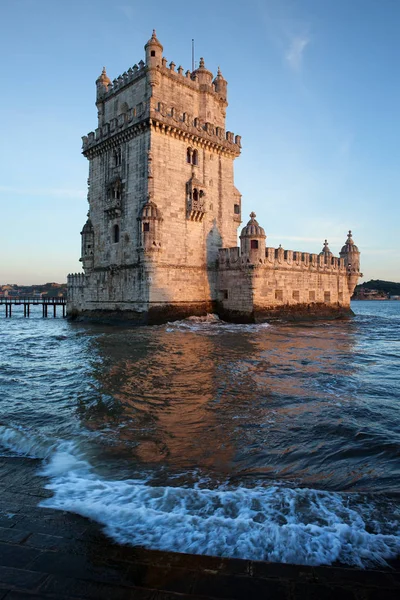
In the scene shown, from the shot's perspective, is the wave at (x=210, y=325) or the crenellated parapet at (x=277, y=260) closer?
the wave at (x=210, y=325)

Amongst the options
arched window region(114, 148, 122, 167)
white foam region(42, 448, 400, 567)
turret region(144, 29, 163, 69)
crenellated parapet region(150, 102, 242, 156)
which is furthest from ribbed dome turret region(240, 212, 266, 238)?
white foam region(42, 448, 400, 567)

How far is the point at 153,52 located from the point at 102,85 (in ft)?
21.9

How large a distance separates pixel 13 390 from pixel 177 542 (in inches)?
270

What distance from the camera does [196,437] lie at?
18.6ft

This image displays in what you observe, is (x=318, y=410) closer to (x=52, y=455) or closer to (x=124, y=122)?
(x=52, y=455)

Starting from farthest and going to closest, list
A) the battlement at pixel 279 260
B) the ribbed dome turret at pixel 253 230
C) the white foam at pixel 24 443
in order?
the battlement at pixel 279 260 < the ribbed dome turret at pixel 253 230 < the white foam at pixel 24 443

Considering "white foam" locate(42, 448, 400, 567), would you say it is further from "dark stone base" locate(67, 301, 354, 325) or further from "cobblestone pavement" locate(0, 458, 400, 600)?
"dark stone base" locate(67, 301, 354, 325)

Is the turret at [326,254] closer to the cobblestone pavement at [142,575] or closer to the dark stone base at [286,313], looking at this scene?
the dark stone base at [286,313]

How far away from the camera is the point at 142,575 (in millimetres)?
2818

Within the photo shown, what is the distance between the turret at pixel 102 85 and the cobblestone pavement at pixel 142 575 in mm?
31687

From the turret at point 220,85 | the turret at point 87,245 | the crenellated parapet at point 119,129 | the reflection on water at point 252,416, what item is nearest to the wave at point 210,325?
the reflection on water at point 252,416

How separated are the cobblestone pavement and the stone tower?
66.8 feet

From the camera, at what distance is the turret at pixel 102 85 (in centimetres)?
2880

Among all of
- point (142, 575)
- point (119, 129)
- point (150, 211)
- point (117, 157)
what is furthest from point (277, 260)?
point (142, 575)
